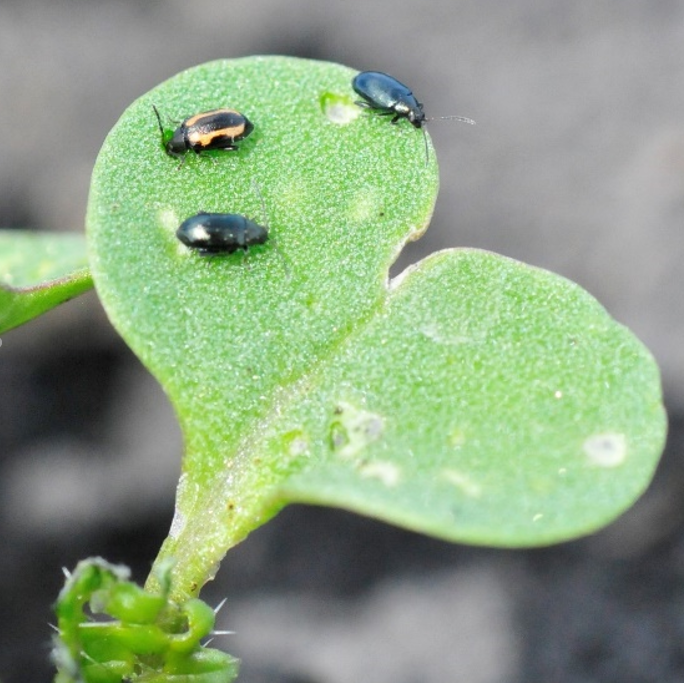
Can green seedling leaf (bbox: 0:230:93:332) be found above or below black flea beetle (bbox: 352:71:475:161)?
below

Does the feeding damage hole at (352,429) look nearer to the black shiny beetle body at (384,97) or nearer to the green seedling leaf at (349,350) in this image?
the green seedling leaf at (349,350)

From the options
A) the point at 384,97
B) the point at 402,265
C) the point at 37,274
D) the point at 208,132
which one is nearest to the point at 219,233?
the point at 208,132

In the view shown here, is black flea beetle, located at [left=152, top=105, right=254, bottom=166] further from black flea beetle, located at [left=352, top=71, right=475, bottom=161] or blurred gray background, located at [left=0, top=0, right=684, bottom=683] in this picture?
blurred gray background, located at [left=0, top=0, right=684, bottom=683]

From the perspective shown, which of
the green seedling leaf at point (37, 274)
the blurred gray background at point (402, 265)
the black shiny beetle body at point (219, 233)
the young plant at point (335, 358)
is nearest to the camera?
the young plant at point (335, 358)

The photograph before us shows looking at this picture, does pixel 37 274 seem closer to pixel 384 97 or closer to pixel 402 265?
pixel 384 97

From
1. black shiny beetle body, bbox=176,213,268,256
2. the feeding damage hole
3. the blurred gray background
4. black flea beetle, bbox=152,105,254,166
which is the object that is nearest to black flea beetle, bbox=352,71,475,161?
black flea beetle, bbox=152,105,254,166

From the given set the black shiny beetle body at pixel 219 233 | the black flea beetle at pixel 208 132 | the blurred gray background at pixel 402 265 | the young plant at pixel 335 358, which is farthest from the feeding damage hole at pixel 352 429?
the blurred gray background at pixel 402 265
